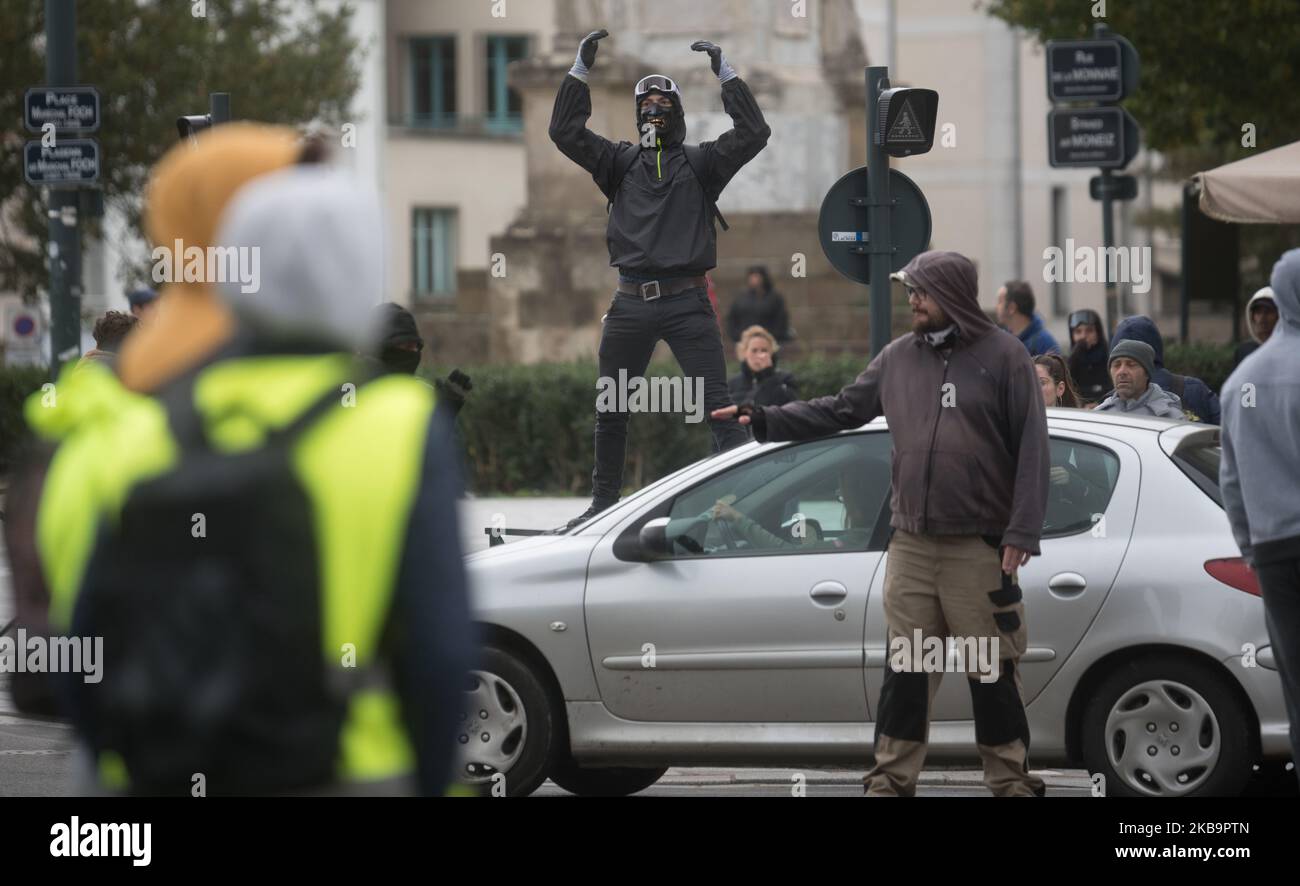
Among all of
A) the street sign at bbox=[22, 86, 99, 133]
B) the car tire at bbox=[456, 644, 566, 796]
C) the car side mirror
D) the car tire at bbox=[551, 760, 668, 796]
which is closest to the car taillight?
the car side mirror

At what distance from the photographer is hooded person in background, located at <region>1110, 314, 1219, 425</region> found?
1110 centimetres

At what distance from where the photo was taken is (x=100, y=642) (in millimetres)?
2789

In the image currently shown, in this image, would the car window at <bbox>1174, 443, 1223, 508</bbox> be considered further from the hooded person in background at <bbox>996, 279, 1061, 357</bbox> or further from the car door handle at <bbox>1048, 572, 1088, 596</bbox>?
the hooded person in background at <bbox>996, 279, 1061, 357</bbox>

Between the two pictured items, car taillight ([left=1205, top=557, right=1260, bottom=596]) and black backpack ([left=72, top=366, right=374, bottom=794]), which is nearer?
black backpack ([left=72, top=366, right=374, bottom=794])

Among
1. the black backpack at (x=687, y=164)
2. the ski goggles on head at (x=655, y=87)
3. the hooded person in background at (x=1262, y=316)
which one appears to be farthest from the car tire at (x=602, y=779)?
the ski goggles on head at (x=655, y=87)

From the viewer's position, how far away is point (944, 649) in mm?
7383

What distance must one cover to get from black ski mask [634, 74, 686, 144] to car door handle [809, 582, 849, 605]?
326 centimetres

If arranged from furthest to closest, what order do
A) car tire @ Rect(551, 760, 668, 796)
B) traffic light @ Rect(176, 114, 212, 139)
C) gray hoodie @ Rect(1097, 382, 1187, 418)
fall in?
traffic light @ Rect(176, 114, 212, 139)
gray hoodie @ Rect(1097, 382, 1187, 418)
car tire @ Rect(551, 760, 668, 796)

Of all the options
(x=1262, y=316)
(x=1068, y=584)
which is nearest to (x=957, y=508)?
(x=1068, y=584)

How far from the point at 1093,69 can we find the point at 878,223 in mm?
5490

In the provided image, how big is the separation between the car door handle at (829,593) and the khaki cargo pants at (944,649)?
509 mm

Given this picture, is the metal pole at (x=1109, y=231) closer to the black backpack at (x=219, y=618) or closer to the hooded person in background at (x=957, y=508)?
the hooded person in background at (x=957, y=508)

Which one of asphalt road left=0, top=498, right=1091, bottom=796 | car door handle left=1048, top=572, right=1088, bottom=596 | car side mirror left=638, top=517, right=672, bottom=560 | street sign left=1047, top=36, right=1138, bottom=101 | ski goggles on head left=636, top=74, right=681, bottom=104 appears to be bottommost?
asphalt road left=0, top=498, right=1091, bottom=796
